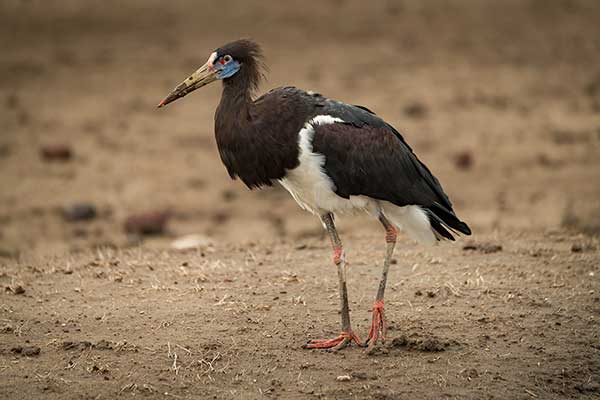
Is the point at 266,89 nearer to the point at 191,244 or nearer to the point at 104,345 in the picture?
the point at 191,244

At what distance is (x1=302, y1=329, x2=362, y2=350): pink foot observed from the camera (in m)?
6.79

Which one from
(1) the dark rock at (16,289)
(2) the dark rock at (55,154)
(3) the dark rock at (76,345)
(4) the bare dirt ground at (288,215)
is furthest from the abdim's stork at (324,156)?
(2) the dark rock at (55,154)

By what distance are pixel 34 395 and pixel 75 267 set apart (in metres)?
2.75

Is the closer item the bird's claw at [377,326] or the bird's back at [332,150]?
the bird's back at [332,150]

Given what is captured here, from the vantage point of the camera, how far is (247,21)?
24.3 metres

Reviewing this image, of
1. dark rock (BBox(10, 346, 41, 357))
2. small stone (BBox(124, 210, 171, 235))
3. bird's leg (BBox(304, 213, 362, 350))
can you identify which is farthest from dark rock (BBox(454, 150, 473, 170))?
dark rock (BBox(10, 346, 41, 357))

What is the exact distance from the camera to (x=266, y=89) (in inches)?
797

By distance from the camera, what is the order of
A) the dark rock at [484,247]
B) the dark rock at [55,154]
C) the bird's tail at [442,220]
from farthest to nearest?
the dark rock at [55,154], the dark rock at [484,247], the bird's tail at [442,220]

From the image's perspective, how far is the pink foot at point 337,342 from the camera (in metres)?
6.79

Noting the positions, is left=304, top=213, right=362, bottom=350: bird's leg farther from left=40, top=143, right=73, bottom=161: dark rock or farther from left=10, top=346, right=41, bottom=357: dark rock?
left=40, top=143, right=73, bottom=161: dark rock

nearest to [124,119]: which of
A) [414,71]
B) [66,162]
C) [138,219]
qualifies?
[66,162]

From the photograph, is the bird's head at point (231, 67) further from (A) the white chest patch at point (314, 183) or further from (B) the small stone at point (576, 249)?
(B) the small stone at point (576, 249)

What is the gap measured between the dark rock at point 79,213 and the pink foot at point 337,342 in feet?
27.4

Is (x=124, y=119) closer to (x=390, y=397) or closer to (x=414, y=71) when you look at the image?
(x=414, y=71)
